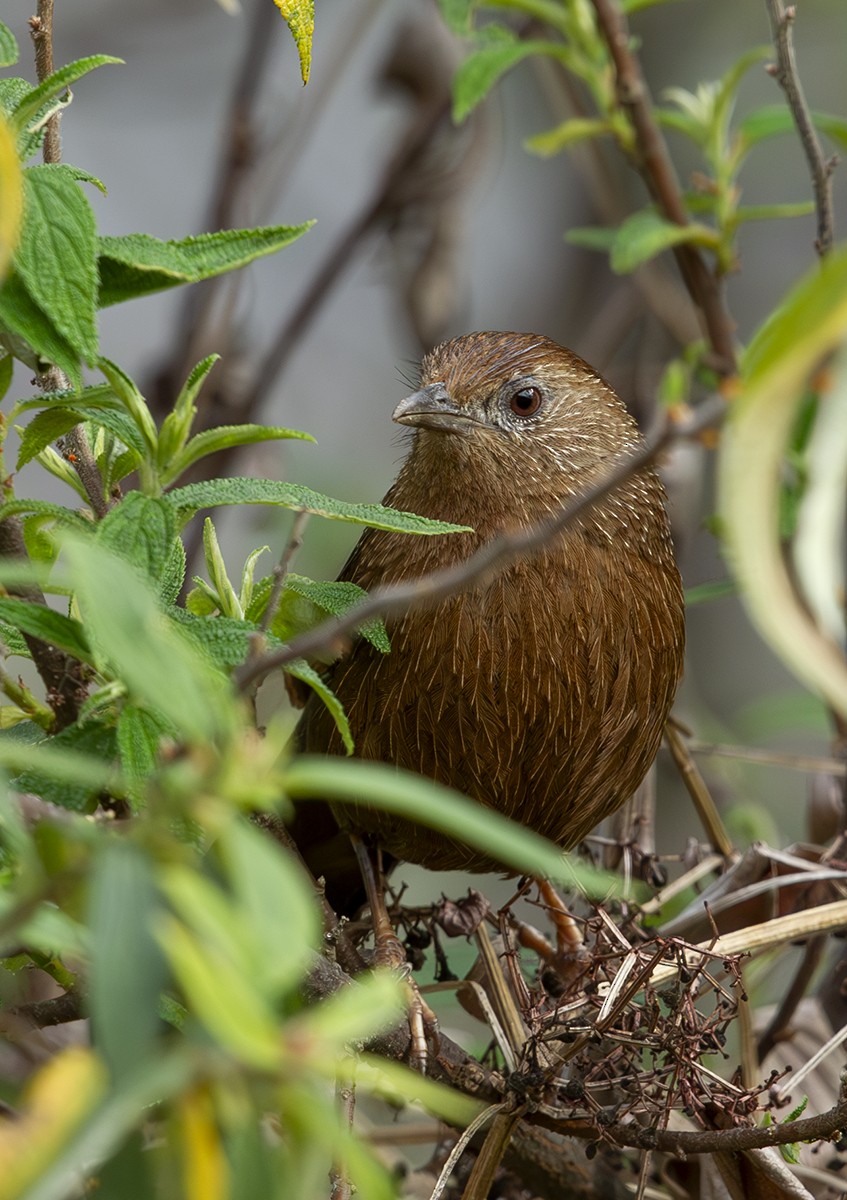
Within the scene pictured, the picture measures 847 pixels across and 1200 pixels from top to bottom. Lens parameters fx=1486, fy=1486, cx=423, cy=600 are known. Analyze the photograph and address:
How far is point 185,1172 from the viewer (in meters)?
0.98

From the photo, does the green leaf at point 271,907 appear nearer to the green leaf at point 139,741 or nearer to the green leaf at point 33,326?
the green leaf at point 139,741

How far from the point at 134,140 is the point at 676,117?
4743mm

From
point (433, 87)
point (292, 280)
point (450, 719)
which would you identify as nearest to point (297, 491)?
point (450, 719)

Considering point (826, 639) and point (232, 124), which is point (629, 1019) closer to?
point (826, 639)

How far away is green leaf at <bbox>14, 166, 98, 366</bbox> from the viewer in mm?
1541

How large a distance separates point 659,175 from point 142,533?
2.05 m

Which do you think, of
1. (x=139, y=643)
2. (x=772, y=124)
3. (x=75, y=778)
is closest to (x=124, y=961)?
(x=139, y=643)

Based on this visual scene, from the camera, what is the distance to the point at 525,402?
3.20 metres

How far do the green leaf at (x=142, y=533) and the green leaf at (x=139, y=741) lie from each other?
0.47 feet

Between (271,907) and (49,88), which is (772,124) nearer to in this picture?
(49,88)

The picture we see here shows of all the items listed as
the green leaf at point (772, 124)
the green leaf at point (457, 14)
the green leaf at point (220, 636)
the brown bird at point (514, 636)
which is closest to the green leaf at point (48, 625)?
the green leaf at point (220, 636)

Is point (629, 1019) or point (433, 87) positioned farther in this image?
point (433, 87)

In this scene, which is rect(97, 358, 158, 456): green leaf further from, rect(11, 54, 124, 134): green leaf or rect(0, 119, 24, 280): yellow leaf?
rect(0, 119, 24, 280): yellow leaf

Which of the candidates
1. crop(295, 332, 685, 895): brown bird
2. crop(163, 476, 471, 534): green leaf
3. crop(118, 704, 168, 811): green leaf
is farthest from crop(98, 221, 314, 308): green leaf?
crop(295, 332, 685, 895): brown bird
